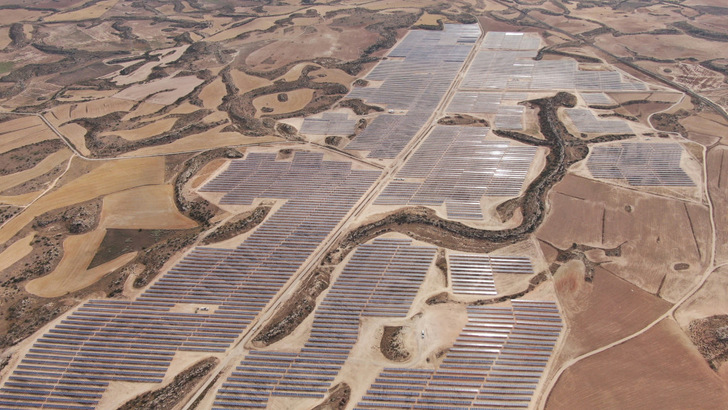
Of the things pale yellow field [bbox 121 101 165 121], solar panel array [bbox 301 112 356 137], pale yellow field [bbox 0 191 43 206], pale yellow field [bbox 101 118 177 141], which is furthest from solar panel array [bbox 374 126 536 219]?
pale yellow field [bbox 121 101 165 121]

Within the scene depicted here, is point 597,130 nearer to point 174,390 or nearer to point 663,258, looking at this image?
point 663,258

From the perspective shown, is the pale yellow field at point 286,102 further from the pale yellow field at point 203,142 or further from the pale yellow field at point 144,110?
the pale yellow field at point 144,110

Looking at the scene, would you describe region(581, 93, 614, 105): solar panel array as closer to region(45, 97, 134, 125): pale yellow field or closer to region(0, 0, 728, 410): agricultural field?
region(0, 0, 728, 410): agricultural field

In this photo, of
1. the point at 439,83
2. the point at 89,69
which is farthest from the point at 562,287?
the point at 89,69

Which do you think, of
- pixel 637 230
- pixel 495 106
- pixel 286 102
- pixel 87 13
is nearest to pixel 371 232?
pixel 637 230

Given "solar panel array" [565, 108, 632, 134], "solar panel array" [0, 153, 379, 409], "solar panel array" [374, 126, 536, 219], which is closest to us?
"solar panel array" [0, 153, 379, 409]

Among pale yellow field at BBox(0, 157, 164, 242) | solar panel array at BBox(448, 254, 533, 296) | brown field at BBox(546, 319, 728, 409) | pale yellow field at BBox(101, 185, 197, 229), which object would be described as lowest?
brown field at BBox(546, 319, 728, 409)
